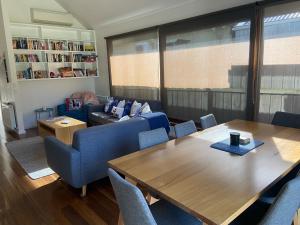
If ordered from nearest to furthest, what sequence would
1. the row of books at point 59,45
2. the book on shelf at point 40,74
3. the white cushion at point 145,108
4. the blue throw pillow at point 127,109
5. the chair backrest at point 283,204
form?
the chair backrest at point 283,204 → the white cushion at point 145,108 → the blue throw pillow at point 127,109 → the book on shelf at point 40,74 → the row of books at point 59,45

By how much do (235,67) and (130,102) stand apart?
223 cm

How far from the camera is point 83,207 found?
2371 millimetres

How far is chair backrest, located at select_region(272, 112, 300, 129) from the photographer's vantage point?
96.6 inches

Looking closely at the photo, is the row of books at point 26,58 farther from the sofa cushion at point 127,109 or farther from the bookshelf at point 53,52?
the sofa cushion at point 127,109

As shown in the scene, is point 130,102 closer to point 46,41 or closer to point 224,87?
point 224,87

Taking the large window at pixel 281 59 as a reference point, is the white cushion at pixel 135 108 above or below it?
below

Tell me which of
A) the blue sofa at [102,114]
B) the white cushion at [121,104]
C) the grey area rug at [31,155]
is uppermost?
the white cushion at [121,104]

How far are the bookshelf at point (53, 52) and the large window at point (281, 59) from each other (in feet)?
14.8

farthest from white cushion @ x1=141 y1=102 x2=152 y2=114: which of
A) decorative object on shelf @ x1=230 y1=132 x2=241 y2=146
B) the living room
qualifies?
decorative object on shelf @ x1=230 y1=132 x2=241 y2=146

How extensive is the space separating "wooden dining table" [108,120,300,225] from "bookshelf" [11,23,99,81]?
4557 millimetres

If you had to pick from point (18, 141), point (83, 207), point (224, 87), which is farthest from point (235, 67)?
point (18, 141)

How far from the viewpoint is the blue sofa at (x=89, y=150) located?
95.7 inches

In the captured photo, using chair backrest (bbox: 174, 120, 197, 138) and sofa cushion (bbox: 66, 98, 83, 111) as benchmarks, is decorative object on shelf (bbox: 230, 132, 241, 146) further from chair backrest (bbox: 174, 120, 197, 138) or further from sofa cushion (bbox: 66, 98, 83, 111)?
sofa cushion (bbox: 66, 98, 83, 111)

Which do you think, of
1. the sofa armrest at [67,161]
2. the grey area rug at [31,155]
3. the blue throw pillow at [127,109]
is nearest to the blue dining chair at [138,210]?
the sofa armrest at [67,161]
